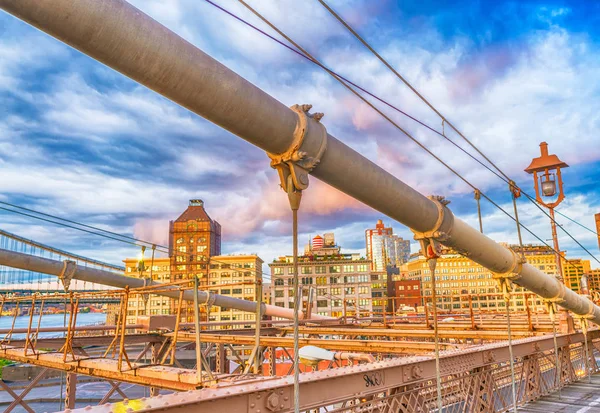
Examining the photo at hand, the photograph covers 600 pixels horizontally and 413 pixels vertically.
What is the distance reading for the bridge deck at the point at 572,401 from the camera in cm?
1135

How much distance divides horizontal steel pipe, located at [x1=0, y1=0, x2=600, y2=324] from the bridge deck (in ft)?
27.8

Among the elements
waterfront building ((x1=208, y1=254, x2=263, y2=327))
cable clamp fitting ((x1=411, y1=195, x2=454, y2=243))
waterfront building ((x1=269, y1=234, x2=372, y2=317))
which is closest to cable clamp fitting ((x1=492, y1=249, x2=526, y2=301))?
cable clamp fitting ((x1=411, y1=195, x2=454, y2=243))

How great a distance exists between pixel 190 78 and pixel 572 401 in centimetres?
1362

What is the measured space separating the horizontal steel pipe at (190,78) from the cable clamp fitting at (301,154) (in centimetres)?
5

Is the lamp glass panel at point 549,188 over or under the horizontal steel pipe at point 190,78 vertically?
over

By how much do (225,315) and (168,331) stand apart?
133 meters

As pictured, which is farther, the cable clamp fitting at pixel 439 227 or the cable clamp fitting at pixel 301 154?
the cable clamp fitting at pixel 439 227

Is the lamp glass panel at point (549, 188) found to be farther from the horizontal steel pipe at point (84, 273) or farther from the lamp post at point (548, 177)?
the horizontal steel pipe at point (84, 273)

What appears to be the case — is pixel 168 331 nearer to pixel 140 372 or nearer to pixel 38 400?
pixel 140 372

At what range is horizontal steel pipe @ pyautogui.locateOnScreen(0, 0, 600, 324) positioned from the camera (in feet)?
12.0

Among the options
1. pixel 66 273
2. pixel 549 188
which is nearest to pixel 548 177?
pixel 549 188

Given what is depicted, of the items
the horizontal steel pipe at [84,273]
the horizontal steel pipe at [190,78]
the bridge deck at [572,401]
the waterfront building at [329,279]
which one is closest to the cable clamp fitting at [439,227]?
the horizontal steel pipe at [190,78]

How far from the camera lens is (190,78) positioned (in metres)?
4.36

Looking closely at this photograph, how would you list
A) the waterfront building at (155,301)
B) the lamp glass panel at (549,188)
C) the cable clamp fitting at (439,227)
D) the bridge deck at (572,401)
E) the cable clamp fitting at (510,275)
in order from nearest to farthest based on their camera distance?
the cable clamp fitting at (439,227) < the cable clamp fitting at (510,275) < the bridge deck at (572,401) < the lamp glass panel at (549,188) < the waterfront building at (155,301)
